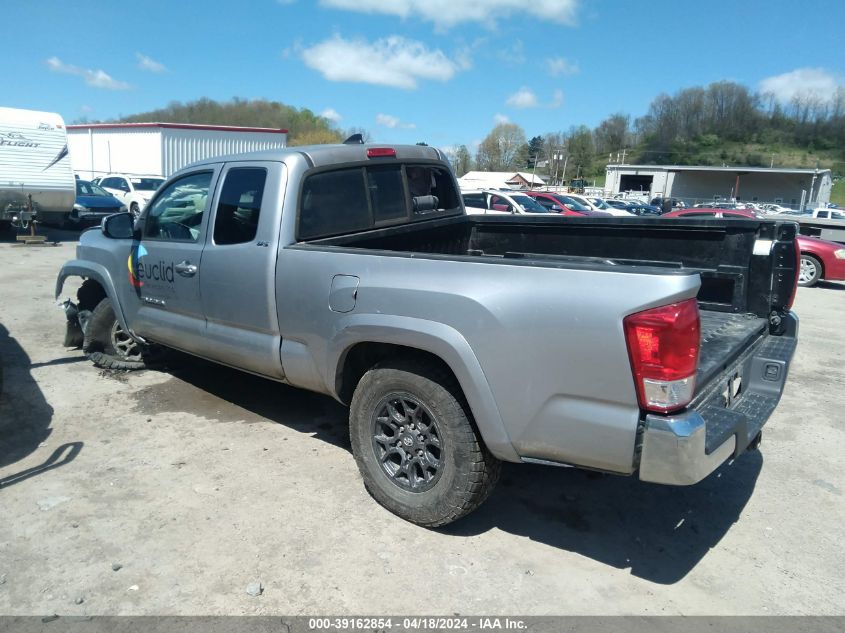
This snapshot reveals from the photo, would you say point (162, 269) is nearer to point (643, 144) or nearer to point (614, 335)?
point (614, 335)

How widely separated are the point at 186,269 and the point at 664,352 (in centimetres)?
335

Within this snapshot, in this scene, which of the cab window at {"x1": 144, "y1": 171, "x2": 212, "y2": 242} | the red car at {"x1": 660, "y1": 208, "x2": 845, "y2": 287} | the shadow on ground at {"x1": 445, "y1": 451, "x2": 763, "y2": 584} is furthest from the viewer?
the red car at {"x1": 660, "y1": 208, "x2": 845, "y2": 287}

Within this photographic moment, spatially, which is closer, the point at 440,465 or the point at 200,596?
the point at 200,596

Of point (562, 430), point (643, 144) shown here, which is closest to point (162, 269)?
point (562, 430)

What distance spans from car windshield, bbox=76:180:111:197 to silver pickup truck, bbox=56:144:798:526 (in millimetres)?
16724

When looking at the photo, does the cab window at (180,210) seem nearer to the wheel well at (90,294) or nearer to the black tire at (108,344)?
the black tire at (108,344)

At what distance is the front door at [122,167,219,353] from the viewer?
4.51m

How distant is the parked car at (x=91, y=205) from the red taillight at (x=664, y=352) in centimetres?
1931

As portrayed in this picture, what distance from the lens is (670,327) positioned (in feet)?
8.16

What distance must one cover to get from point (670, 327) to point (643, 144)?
137458 millimetres

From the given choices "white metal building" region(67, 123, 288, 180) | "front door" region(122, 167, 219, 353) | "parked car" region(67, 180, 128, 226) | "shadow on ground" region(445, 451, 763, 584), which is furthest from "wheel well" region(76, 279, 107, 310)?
"white metal building" region(67, 123, 288, 180)

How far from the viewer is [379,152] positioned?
4.52 metres

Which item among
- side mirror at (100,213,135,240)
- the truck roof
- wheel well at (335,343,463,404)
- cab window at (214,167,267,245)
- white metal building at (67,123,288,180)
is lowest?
wheel well at (335,343,463,404)

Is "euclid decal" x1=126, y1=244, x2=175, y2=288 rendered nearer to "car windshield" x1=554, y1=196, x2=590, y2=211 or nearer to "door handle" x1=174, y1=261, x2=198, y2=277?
"door handle" x1=174, y1=261, x2=198, y2=277
